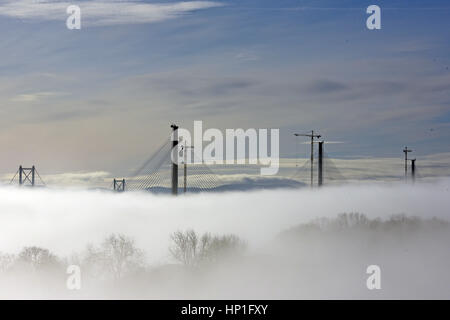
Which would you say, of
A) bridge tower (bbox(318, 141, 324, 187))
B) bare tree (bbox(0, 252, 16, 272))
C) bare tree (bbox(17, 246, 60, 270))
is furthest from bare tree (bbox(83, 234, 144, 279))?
bridge tower (bbox(318, 141, 324, 187))

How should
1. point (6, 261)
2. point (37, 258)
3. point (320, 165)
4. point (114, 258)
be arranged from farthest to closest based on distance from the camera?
point (114, 258) < point (37, 258) < point (6, 261) < point (320, 165)

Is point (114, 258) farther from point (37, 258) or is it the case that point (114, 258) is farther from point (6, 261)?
point (6, 261)

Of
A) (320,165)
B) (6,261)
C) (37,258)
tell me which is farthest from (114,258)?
(320,165)

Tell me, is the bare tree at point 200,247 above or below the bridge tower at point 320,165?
below

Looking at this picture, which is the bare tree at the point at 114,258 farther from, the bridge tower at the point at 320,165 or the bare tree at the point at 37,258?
the bridge tower at the point at 320,165

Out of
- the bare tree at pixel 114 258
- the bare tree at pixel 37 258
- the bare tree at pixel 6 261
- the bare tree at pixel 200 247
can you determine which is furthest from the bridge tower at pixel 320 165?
the bare tree at pixel 6 261

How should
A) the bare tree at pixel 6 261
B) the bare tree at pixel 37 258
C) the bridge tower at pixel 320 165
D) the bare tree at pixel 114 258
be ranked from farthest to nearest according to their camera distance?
the bare tree at pixel 114 258 → the bare tree at pixel 37 258 → the bare tree at pixel 6 261 → the bridge tower at pixel 320 165

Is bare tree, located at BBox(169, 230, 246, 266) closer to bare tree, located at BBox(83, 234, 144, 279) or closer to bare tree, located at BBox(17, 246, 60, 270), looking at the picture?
bare tree, located at BBox(83, 234, 144, 279)

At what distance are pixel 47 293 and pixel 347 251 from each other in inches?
1557

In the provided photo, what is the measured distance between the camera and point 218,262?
77625 mm

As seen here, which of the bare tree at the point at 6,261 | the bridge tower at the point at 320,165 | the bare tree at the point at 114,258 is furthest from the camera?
the bare tree at the point at 114,258
